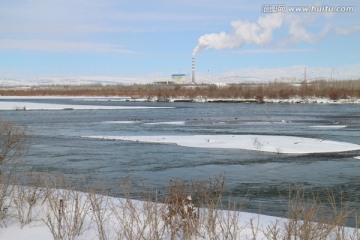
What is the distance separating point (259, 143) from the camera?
715 inches

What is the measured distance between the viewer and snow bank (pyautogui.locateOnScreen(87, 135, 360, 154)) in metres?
17.5

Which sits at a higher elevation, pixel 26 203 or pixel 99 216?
pixel 99 216

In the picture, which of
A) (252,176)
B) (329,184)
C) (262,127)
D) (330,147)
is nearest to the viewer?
(329,184)

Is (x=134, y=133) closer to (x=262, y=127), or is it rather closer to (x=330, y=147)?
(x=262, y=127)

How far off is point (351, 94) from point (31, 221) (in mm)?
58961

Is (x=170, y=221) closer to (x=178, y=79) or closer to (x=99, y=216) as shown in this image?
(x=99, y=216)

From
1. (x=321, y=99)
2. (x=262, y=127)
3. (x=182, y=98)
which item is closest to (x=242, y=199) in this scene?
(x=262, y=127)

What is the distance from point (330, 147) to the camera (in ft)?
58.6

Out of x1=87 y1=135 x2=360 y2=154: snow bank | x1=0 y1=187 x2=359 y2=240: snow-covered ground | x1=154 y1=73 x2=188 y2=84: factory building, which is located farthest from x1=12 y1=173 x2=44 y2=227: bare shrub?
x1=154 y1=73 x2=188 y2=84: factory building

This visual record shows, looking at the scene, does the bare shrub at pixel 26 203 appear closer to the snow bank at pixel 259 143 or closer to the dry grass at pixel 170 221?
the dry grass at pixel 170 221

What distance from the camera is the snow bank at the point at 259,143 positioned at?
1750cm

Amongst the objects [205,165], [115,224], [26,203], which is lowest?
[205,165]

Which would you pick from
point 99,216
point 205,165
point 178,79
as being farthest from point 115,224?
point 178,79

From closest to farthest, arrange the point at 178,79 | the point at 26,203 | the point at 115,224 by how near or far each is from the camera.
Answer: the point at 115,224, the point at 26,203, the point at 178,79
